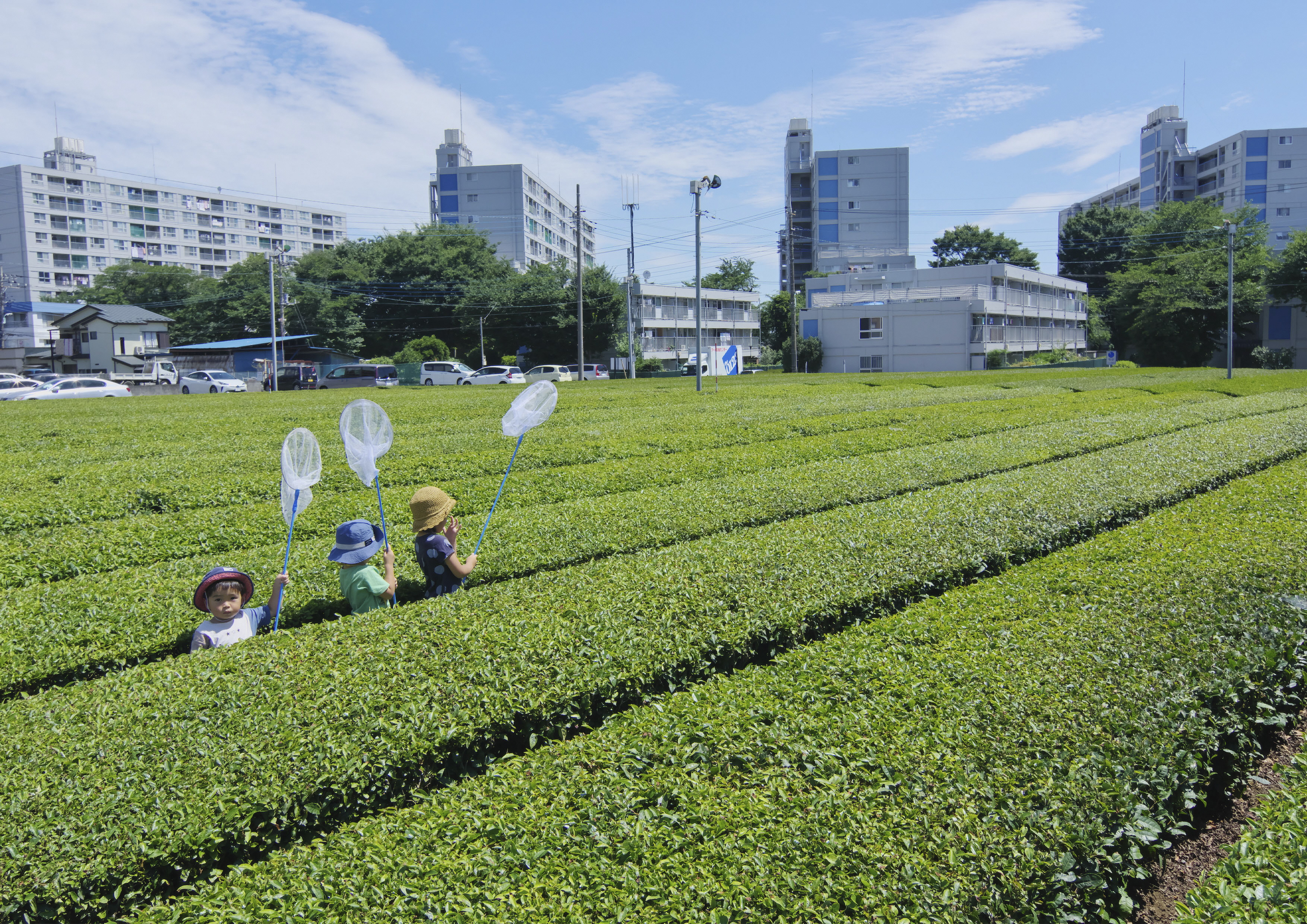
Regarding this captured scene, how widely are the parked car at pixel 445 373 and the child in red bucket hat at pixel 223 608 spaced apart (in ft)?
142

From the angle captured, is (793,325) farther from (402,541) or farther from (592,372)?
(402,541)

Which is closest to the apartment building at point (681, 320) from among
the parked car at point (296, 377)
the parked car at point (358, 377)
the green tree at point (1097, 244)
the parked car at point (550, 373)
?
the parked car at point (550, 373)

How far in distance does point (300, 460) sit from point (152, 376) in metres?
55.2

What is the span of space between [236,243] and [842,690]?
411 ft

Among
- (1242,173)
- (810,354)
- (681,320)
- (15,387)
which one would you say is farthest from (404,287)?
(1242,173)

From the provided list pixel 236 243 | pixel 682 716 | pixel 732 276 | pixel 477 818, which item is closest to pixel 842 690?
pixel 682 716

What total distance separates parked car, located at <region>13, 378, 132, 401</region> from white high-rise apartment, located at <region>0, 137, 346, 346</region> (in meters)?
46.2

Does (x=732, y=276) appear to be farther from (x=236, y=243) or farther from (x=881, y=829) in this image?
(x=881, y=829)

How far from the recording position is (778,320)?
6556 cm

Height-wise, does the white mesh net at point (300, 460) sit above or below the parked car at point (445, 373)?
below

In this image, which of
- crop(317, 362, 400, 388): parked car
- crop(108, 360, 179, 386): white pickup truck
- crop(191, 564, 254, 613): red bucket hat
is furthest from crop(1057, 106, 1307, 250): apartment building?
crop(191, 564, 254, 613): red bucket hat

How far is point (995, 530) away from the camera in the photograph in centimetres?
728

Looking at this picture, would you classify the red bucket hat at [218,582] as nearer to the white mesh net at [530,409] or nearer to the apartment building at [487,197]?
the white mesh net at [530,409]

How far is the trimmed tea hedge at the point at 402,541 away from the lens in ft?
17.9
